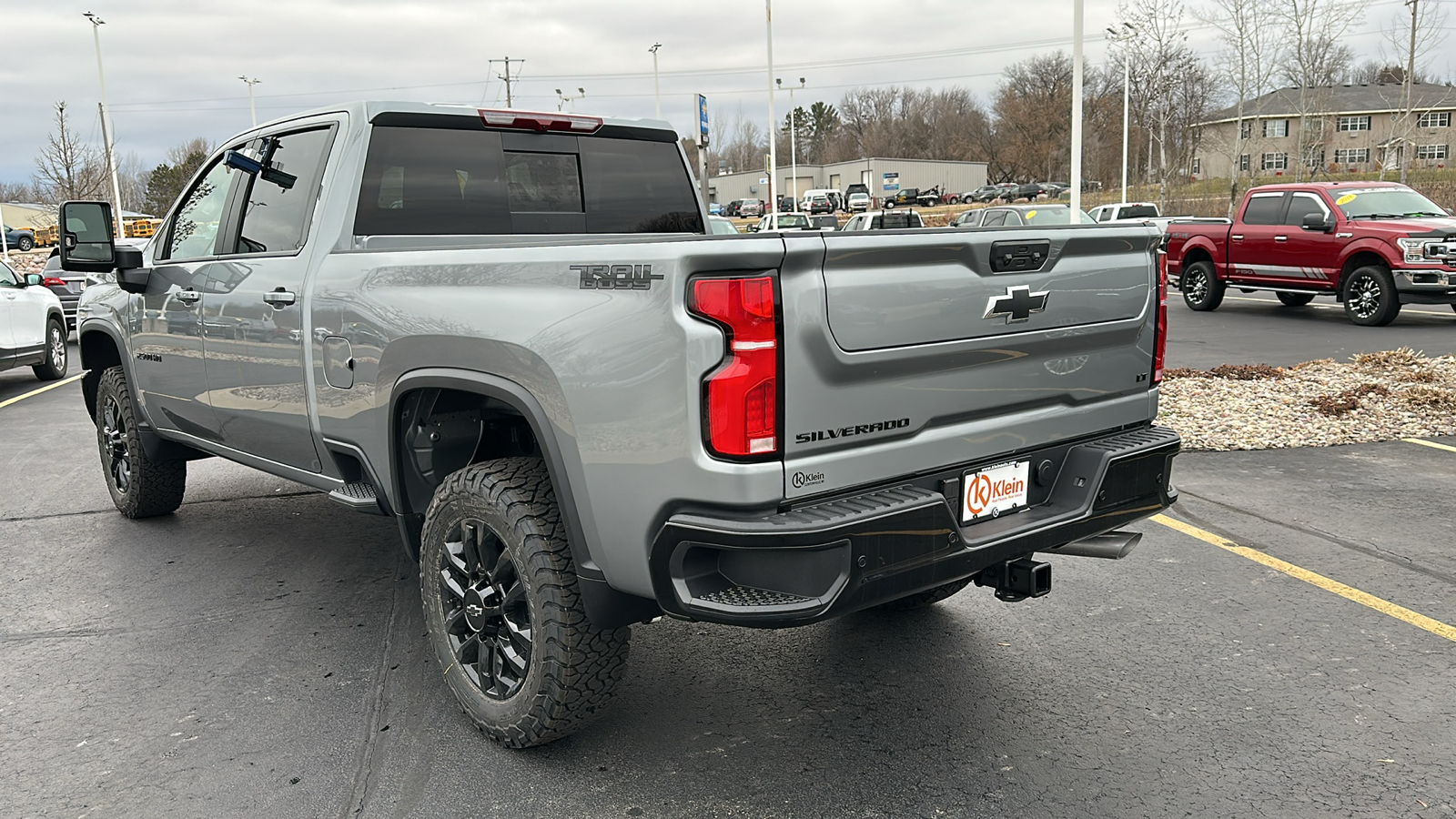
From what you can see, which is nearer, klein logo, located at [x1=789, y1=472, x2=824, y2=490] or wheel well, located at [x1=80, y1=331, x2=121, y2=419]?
klein logo, located at [x1=789, y1=472, x2=824, y2=490]

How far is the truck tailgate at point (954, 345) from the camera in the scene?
272 cm

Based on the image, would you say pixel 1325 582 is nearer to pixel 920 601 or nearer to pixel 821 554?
pixel 920 601

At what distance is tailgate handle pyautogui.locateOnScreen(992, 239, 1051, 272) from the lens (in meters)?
3.09

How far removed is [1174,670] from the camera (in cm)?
386

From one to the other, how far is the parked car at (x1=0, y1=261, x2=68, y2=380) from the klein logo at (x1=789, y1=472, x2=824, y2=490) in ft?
41.0

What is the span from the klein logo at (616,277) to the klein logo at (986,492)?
3.68 feet

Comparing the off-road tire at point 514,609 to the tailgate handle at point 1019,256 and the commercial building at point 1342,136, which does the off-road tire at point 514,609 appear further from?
the commercial building at point 1342,136

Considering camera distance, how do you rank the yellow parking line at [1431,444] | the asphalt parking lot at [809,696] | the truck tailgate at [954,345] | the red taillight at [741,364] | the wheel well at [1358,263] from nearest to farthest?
the red taillight at [741,364] < the truck tailgate at [954,345] < the asphalt parking lot at [809,696] < the yellow parking line at [1431,444] < the wheel well at [1358,263]

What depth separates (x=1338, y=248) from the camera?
609 inches

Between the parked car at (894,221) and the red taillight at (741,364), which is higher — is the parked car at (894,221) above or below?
above

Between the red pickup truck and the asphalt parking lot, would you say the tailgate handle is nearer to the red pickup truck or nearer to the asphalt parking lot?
the asphalt parking lot

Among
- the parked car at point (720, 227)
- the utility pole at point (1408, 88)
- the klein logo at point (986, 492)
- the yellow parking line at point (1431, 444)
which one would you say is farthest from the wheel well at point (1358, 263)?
the utility pole at point (1408, 88)

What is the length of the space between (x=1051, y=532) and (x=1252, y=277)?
15.8 meters

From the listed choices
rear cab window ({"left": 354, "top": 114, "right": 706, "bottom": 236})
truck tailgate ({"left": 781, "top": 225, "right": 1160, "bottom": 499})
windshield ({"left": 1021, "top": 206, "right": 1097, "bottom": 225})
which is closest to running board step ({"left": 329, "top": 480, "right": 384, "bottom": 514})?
rear cab window ({"left": 354, "top": 114, "right": 706, "bottom": 236})
